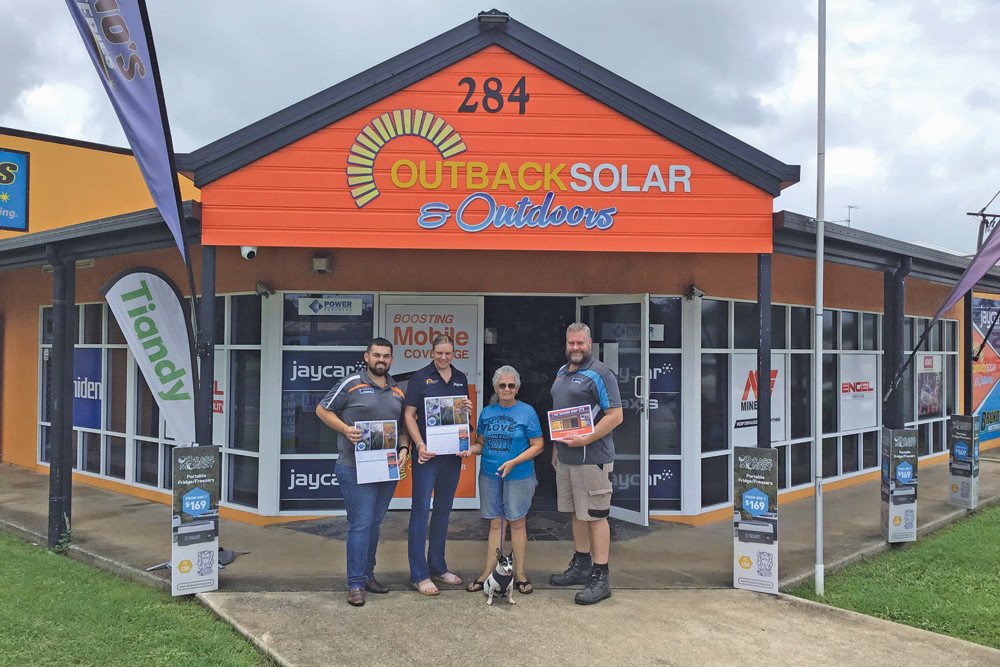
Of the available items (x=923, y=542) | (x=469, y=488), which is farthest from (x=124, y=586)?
(x=923, y=542)

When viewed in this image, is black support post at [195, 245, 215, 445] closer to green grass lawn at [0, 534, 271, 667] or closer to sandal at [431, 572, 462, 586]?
green grass lawn at [0, 534, 271, 667]

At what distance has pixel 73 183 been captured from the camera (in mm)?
13500

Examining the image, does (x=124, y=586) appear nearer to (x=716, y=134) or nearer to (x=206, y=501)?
(x=206, y=501)

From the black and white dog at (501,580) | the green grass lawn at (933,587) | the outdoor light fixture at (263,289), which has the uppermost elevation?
the outdoor light fixture at (263,289)

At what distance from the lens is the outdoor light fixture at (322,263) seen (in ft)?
22.5

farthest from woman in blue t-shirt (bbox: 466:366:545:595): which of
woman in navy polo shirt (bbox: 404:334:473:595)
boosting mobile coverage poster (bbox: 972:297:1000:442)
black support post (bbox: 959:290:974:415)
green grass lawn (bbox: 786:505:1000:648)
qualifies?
boosting mobile coverage poster (bbox: 972:297:1000:442)

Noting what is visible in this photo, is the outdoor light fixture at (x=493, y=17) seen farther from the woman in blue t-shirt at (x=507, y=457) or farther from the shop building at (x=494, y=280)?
the woman in blue t-shirt at (x=507, y=457)

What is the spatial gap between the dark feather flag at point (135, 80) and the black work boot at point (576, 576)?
354 centimetres

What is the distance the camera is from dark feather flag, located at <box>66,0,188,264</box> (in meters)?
4.47

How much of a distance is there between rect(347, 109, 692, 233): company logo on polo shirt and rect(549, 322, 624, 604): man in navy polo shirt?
1083 mm

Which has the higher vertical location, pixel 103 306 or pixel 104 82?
pixel 104 82

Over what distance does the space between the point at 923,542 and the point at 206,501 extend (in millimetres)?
6316

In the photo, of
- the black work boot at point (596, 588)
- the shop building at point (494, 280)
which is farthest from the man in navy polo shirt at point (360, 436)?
the black work boot at point (596, 588)

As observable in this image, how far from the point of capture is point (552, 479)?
7895 mm
